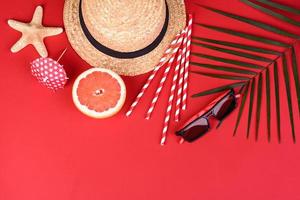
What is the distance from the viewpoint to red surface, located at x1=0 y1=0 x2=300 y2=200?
1.34 meters

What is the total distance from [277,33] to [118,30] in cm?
53

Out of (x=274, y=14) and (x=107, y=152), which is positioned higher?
(x=274, y=14)

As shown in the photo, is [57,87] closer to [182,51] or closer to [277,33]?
[182,51]

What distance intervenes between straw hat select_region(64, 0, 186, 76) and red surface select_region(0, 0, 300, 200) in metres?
0.05

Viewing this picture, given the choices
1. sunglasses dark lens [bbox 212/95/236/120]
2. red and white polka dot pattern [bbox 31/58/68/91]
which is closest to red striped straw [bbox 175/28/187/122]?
sunglasses dark lens [bbox 212/95/236/120]

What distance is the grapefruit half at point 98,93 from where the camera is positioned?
1.31m

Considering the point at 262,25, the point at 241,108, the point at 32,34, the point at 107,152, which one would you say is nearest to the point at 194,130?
the point at 241,108

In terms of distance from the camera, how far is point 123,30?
129 cm

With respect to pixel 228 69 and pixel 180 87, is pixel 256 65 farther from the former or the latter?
pixel 180 87

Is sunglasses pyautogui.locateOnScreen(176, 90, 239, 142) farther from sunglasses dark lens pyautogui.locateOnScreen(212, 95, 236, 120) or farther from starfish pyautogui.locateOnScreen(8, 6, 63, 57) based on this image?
starfish pyautogui.locateOnScreen(8, 6, 63, 57)

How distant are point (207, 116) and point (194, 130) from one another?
→ 0.06 m

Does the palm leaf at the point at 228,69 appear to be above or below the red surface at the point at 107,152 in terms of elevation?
above

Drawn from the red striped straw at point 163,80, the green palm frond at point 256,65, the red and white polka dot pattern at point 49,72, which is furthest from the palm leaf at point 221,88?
the red and white polka dot pattern at point 49,72

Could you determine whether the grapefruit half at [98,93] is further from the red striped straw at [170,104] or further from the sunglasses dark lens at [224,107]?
the sunglasses dark lens at [224,107]
